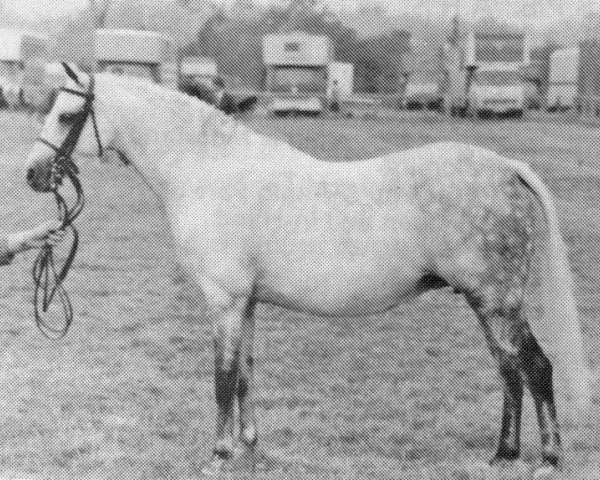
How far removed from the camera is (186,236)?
4297 mm

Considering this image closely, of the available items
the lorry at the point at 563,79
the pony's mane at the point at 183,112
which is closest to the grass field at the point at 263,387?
the pony's mane at the point at 183,112

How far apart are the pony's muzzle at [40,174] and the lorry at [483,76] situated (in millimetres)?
33625

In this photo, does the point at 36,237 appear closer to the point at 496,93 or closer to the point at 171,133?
the point at 171,133

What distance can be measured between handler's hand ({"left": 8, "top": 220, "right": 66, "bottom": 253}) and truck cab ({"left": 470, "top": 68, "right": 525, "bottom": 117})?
3348 centimetres

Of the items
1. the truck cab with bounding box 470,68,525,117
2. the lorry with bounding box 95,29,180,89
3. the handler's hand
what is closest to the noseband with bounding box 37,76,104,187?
the handler's hand

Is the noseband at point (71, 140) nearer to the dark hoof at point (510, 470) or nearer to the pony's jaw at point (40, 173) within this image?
the pony's jaw at point (40, 173)

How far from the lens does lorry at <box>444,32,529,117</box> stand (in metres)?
37.7

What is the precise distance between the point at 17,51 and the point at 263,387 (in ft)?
131

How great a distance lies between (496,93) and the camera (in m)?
38.1

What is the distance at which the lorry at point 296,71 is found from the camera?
1511 inches

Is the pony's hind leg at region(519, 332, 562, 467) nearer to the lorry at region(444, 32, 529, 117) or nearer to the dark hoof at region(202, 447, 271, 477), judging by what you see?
the dark hoof at region(202, 447, 271, 477)

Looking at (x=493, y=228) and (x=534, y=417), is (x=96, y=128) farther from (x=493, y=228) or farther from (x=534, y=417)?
(x=534, y=417)

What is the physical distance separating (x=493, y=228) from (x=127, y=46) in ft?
64.7

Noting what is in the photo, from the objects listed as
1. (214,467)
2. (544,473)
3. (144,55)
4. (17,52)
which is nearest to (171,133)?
(214,467)
